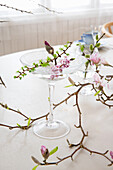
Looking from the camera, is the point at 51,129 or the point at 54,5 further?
the point at 54,5

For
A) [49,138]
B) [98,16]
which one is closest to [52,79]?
[49,138]

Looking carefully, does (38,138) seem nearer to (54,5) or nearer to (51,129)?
(51,129)

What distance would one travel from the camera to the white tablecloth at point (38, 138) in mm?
718

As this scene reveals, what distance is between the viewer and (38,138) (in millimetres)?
820

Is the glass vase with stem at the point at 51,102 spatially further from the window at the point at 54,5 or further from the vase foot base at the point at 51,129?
the window at the point at 54,5

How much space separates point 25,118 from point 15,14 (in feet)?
7.57

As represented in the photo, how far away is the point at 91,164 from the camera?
71 centimetres

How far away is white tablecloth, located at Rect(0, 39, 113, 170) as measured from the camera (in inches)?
28.3

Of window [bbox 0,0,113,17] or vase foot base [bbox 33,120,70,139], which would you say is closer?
vase foot base [bbox 33,120,70,139]

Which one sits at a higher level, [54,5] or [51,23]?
[54,5]

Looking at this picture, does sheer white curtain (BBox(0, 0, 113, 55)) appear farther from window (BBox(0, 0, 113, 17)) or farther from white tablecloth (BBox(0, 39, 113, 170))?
white tablecloth (BBox(0, 39, 113, 170))

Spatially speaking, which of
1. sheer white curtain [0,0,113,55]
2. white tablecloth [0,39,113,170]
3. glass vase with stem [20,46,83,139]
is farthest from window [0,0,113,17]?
glass vase with stem [20,46,83,139]

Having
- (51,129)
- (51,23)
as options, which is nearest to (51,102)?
(51,129)

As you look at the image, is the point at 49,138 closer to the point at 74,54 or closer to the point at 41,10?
the point at 74,54
